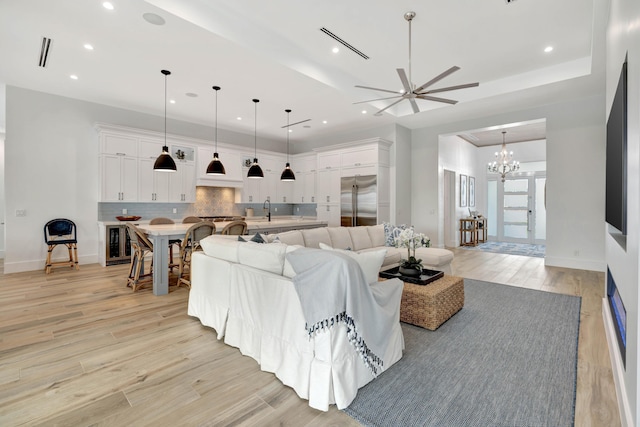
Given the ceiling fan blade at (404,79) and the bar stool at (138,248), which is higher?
the ceiling fan blade at (404,79)

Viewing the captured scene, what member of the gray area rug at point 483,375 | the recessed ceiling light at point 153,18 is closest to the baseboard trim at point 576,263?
the gray area rug at point 483,375

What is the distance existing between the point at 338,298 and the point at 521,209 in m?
10.1

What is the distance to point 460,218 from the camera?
9.00m

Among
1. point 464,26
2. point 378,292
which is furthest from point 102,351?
point 464,26

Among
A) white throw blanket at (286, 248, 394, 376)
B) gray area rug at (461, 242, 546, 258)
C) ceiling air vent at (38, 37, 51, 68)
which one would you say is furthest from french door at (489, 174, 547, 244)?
ceiling air vent at (38, 37, 51, 68)

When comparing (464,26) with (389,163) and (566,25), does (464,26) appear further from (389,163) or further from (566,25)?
(389,163)

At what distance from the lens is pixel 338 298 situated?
189cm

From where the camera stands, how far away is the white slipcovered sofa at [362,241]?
429cm

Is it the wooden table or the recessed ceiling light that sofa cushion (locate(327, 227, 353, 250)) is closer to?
the wooden table

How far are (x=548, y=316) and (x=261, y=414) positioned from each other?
10.7 ft

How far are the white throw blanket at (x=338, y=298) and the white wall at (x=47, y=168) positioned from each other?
594 centimetres

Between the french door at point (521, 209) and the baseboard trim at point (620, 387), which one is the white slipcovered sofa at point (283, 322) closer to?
the baseboard trim at point (620, 387)

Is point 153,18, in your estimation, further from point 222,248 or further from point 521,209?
point 521,209

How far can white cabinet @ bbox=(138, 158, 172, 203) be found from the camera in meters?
6.33
